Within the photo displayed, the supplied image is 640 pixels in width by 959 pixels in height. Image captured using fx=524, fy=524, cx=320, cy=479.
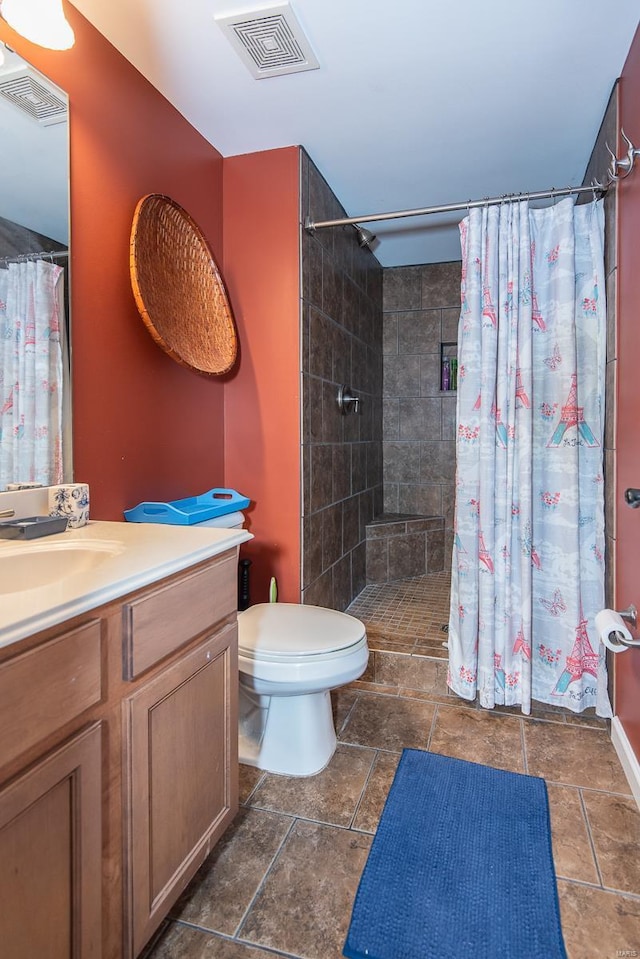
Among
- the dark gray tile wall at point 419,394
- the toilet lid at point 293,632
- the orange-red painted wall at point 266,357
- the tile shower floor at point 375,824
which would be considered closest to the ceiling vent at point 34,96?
the orange-red painted wall at point 266,357

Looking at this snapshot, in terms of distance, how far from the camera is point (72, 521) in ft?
4.51

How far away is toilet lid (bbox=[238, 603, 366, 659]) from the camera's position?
5.10ft

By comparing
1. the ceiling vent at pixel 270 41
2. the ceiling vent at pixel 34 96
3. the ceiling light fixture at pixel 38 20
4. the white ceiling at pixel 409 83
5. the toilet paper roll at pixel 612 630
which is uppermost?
the white ceiling at pixel 409 83

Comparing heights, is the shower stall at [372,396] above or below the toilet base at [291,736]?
→ above

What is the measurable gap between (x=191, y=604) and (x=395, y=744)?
→ 43.8 inches

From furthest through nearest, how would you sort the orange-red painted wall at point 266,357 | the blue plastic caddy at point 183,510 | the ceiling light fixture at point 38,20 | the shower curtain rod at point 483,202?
1. the orange-red painted wall at point 266,357
2. the shower curtain rod at point 483,202
3. the blue plastic caddy at point 183,510
4. the ceiling light fixture at point 38,20

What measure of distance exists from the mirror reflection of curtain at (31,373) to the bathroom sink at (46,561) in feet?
0.86

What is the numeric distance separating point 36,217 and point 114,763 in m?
1.28

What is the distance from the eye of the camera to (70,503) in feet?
4.51

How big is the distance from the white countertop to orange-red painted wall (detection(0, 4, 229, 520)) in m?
0.29

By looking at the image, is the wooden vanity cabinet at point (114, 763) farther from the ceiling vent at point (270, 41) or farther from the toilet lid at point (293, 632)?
the ceiling vent at point (270, 41)

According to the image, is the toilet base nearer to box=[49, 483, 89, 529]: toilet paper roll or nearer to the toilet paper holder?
box=[49, 483, 89, 529]: toilet paper roll

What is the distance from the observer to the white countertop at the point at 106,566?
0.73 m

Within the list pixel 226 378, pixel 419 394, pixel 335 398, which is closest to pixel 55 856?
pixel 226 378
